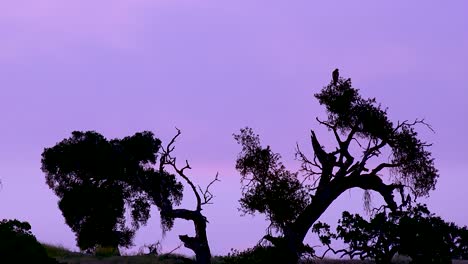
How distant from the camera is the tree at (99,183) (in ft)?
202

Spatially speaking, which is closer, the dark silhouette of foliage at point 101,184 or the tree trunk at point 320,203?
the tree trunk at point 320,203

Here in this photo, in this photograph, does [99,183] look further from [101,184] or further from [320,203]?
[320,203]

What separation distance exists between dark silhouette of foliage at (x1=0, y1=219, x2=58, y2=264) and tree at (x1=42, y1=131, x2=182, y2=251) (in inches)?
880

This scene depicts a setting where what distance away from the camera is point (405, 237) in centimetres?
3369

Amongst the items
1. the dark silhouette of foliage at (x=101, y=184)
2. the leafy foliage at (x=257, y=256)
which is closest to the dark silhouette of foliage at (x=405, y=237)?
the leafy foliage at (x=257, y=256)

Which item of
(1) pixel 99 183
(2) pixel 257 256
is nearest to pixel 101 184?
(1) pixel 99 183

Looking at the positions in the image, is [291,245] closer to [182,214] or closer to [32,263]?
[182,214]

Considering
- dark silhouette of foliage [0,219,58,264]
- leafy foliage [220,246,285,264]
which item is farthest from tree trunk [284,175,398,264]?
dark silhouette of foliage [0,219,58,264]

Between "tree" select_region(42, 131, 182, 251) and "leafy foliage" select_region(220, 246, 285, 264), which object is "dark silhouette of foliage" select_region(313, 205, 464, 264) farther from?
"tree" select_region(42, 131, 182, 251)

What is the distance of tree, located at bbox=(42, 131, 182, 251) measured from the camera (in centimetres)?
6147

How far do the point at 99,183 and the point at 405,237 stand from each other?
1342 inches

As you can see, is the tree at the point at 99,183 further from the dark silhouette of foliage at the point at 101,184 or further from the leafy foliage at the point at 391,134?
the leafy foliage at the point at 391,134

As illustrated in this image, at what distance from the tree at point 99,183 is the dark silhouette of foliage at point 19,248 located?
22.4 m

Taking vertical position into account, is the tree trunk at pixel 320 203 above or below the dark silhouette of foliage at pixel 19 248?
Result: above
